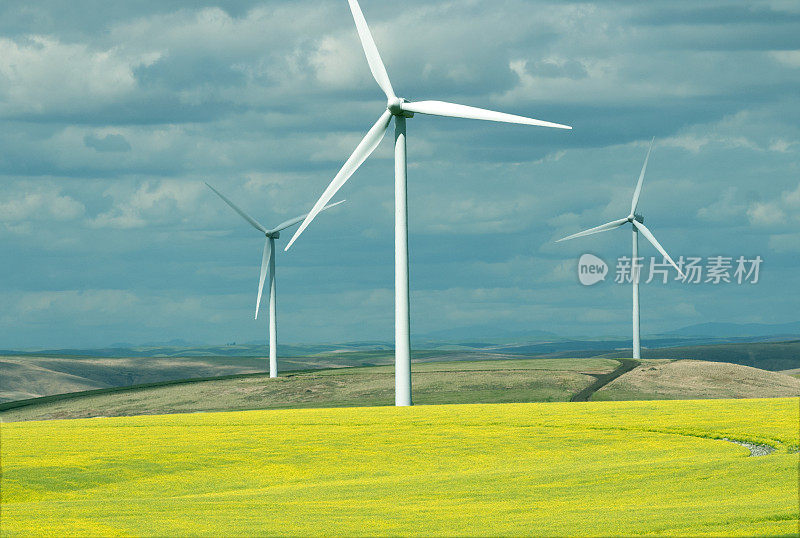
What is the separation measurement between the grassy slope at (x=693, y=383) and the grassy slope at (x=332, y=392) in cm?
378

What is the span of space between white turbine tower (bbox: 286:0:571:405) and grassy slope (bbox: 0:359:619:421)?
82.9 ft

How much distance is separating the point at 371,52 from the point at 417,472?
30683mm

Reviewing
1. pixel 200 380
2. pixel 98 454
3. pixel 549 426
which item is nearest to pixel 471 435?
pixel 549 426

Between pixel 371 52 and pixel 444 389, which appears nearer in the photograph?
pixel 371 52

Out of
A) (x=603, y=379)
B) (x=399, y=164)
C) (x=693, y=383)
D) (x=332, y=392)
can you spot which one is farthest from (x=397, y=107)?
(x=693, y=383)

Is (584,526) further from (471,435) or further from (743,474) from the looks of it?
(471,435)

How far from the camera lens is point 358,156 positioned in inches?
2194

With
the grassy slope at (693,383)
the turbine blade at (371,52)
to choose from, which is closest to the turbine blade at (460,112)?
the turbine blade at (371,52)

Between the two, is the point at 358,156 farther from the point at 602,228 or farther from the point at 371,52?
the point at 602,228

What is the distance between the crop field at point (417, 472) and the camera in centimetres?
2138

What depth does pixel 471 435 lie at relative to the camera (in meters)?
43.4

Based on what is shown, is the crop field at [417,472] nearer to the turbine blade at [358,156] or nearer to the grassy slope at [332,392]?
the turbine blade at [358,156]

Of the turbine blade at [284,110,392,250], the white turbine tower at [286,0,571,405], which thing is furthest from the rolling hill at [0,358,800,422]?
the turbine blade at [284,110,392,250]

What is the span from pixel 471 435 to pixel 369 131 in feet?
66.8
